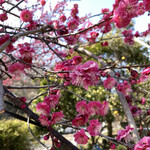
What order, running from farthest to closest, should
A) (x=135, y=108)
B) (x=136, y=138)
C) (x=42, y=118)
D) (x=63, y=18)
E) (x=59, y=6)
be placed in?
(x=59, y=6) < (x=63, y=18) < (x=135, y=108) < (x=136, y=138) < (x=42, y=118)

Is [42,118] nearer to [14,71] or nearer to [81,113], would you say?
[81,113]

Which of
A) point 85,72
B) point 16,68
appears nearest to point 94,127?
point 85,72

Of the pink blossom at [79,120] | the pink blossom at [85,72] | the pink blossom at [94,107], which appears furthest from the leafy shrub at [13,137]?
the pink blossom at [85,72]

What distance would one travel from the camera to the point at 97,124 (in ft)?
3.84

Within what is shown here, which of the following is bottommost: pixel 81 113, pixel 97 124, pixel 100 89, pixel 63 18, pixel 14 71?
pixel 100 89

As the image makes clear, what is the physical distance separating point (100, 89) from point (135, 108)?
3327 millimetres

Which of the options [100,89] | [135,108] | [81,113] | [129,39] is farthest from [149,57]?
[81,113]

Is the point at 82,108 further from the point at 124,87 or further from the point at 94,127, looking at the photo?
the point at 124,87

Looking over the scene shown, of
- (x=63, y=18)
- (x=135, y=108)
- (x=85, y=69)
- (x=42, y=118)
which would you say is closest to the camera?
(x=85, y=69)

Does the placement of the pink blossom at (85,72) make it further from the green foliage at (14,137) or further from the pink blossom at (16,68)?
the green foliage at (14,137)

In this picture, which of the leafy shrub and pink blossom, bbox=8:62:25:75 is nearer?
pink blossom, bbox=8:62:25:75

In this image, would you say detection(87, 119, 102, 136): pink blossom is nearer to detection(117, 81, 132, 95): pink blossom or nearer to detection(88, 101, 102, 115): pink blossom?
detection(88, 101, 102, 115): pink blossom

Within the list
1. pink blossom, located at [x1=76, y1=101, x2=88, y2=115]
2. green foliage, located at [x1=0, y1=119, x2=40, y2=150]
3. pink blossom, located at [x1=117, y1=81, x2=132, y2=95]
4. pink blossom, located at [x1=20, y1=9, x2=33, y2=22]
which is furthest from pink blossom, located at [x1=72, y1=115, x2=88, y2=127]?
green foliage, located at [x1=0, y1=119, x2=40, y2=150]

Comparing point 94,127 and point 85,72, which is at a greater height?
point 85,72
